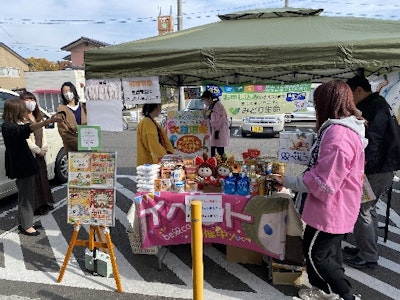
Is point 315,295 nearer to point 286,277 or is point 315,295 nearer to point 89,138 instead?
point 286,277

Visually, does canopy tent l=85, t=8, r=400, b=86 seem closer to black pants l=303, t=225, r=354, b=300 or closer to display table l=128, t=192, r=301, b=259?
display table l=128, t=192, r=301, b=259

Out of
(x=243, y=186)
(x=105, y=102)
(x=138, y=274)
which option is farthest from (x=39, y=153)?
(x=243, y=186)

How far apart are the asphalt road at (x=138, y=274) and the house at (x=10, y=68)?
122 feet

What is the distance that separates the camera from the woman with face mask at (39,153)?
4.54 metres

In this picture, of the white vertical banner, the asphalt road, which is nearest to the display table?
the asphalt road

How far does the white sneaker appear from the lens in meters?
2.76

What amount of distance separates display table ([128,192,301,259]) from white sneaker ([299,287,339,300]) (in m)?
0.35

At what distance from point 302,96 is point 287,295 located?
338 cm

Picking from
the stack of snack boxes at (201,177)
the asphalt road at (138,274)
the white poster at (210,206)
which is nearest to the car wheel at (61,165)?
the asphalt road at (138,274)

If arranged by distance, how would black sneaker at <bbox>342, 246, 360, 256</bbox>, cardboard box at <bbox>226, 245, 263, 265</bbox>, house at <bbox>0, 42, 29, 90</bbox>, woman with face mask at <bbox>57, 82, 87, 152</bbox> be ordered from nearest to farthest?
1. cardboard box at <bbox>226, 245, 263, 265</bbox>
2. black sneaker at <bbox>342, 246, 360, 256</bbox>
3. woman with face mask at <bbox>57, 82, 87, 152</bbox>
4. house at <bbox>0, 42, 29, 90</bbox>

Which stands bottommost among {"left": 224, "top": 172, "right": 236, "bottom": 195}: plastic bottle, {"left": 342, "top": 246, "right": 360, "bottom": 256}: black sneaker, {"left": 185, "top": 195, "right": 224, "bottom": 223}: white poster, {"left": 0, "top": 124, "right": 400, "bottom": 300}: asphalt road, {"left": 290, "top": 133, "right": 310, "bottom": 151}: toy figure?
{"left": 0, "top": 124, "right": 400, "bottom": 300}: asphalt road

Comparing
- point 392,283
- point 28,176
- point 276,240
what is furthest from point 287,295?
point 28,176

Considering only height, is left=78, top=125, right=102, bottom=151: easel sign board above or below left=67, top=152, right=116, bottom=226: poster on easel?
above

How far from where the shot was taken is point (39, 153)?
4.53m
